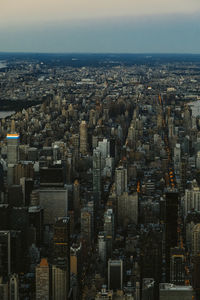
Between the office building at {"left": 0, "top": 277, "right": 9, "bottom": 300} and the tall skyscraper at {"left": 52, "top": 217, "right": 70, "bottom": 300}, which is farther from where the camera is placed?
the tall skyscraper at {"left": 52, "top": 217, "right": 70, "bottom": 300}

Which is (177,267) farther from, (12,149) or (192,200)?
(12,149)

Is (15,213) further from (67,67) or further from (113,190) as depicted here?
(67,67)

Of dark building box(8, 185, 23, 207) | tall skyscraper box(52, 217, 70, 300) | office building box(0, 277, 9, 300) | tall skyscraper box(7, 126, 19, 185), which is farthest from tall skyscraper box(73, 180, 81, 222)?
office building box(0, 277, 9, 300)

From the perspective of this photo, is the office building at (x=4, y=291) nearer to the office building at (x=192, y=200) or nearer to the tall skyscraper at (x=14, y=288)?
the tall skyscraper at (x=14, y=288)

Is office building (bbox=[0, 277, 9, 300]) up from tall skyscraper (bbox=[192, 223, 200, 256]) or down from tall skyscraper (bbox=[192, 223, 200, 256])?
down

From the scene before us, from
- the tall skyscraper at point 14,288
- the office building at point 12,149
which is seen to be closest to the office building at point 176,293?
the tall skyscraper at point 14,288

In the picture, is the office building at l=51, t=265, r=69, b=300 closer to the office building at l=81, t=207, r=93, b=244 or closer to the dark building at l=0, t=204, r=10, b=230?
the office building at l=81, t=207, r=93, b=244
